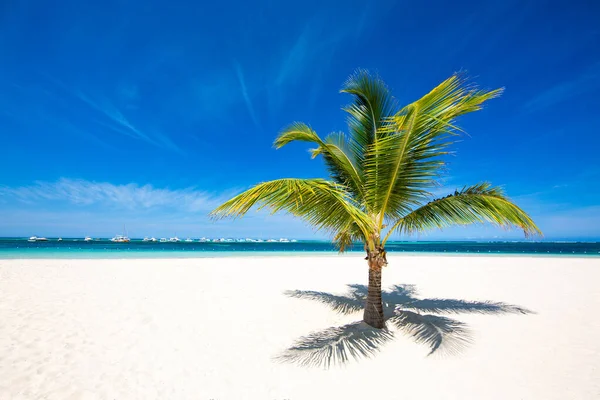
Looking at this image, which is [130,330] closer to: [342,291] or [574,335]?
[342,291]

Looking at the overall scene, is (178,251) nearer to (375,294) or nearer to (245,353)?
(245,353)

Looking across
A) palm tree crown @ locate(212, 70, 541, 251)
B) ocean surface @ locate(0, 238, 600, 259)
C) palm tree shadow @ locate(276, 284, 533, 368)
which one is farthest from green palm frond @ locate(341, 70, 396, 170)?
ocean surface @ locate(0, 238, 600, 259)

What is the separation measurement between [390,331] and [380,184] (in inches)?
106

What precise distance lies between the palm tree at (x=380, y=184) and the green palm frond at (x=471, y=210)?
0.04 feet

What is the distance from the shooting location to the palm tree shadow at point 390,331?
4137 mm

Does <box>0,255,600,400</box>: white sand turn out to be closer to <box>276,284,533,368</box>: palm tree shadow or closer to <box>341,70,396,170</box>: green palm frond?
<box>276,284,533,368</box>: palm tree shadow

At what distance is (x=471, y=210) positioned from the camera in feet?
15.7

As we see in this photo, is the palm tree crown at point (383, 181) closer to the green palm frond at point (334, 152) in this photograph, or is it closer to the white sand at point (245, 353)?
the green palm frond at point (334, 152)

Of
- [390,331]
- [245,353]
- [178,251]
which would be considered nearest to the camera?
[245,353]


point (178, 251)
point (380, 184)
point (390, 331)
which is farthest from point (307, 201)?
point (178, 251)

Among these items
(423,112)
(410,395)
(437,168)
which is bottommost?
(410,395)

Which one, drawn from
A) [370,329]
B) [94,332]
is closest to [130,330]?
[94,332]

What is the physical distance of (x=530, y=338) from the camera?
4.70 metres

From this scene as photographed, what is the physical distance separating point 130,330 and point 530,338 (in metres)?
7.13
